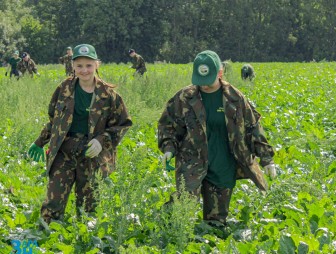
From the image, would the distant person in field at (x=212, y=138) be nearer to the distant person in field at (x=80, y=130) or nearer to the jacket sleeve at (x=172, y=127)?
the jacket sleeve at (x=172, y=127)

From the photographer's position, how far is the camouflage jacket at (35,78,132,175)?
5.69 m

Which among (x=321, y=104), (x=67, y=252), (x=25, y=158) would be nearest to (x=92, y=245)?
(x=67, y=252)

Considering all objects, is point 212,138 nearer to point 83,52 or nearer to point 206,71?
point 206,71

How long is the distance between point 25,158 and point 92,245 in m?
4.40

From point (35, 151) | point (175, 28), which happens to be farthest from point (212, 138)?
point (175, 28)

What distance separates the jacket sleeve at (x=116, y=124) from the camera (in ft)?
19.1

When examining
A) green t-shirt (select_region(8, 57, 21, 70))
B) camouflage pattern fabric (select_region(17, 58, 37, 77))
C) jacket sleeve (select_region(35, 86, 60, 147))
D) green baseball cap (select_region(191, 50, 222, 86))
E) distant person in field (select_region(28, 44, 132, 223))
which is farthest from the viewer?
green t-shirt (select_region(8, 57, 21, 70))

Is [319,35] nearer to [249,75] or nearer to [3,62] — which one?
[3,62]

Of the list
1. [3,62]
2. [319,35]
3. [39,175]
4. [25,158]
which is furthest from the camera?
[319,35]

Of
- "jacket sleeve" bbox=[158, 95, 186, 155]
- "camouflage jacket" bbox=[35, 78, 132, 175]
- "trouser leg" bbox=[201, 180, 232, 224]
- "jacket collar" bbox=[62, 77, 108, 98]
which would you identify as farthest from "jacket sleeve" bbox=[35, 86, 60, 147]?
"trouser leg" bbox=[201, 180, 232, 224]

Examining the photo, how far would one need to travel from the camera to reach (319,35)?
250 feet

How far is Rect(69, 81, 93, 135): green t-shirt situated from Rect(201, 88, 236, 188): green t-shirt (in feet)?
3.17

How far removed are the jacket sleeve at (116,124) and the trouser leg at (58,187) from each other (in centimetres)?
37

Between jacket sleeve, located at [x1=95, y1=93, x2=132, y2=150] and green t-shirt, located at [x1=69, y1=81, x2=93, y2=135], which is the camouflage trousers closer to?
green t-shirt, located at [x1=69, y1=81, x2=93, y2=135]
